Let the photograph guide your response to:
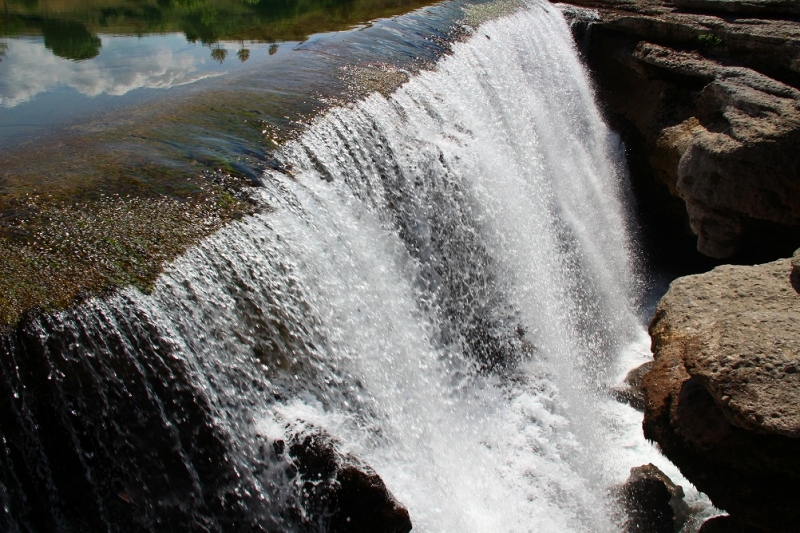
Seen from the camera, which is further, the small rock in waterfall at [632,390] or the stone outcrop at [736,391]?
the small rock in waterfall at [632,390]

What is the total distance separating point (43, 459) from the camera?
10.8 ft

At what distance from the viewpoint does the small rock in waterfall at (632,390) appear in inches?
248

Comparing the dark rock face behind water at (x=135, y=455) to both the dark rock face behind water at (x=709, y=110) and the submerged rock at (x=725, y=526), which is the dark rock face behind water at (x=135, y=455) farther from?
the dark rock face behind water at (x=709, y=110)

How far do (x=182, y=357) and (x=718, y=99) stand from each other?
6700mm

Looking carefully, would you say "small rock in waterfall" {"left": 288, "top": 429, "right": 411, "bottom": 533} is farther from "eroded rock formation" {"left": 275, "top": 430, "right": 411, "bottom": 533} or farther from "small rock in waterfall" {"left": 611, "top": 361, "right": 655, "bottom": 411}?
"small rock in waterfall" {"left": 611, "top": 361, "right": 655, "bottom": 411}

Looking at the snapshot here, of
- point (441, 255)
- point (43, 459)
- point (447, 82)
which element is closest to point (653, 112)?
point (447, 82)

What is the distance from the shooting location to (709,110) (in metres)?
7.56

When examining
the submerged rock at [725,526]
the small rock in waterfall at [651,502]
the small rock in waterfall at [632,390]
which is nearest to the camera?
the submerged rock at [725,526]

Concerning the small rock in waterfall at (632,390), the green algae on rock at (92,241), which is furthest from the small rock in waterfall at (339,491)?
the small rock in waterfall at (632,390)

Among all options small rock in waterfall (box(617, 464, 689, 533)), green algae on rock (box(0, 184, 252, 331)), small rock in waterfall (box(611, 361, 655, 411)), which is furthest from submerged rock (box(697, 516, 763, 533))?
green algae on rock (box(0, 184, 252, 331))

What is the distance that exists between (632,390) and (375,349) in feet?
10.1

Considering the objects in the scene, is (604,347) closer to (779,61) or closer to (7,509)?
(779,61)

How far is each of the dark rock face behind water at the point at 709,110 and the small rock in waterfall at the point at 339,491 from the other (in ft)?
16.6

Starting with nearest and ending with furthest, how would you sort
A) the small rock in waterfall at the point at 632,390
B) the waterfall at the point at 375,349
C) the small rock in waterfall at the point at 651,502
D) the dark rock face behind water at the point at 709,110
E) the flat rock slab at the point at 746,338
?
the waterfall at the point at 375,349 < the flat rock slab at the point at 746,338 < the small rock in waterfall at the point at 651,502 < the small rock in waterfall at the point at 632,390 < the dark rock face behind water at the point at 709,110
